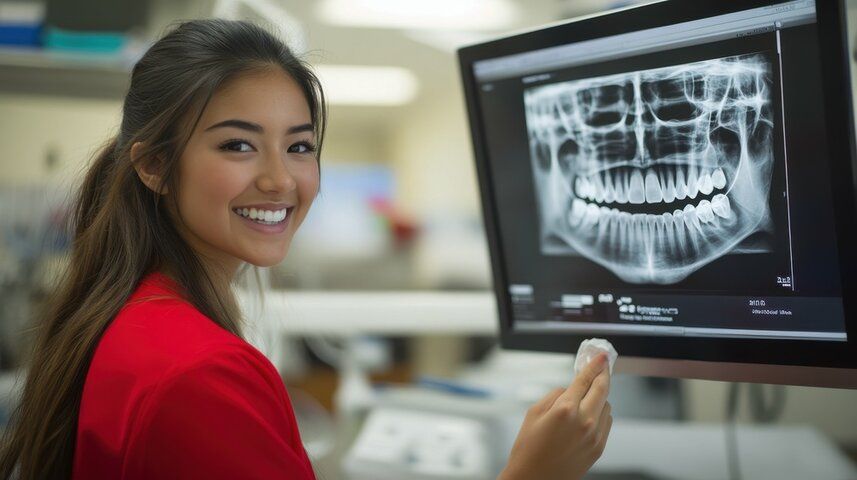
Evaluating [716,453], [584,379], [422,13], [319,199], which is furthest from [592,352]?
[422,13]

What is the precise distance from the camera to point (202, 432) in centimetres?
70

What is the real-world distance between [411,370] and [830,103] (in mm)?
5323

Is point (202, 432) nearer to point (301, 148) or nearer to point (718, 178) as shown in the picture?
point (301, 148)

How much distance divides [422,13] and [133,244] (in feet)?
12.3

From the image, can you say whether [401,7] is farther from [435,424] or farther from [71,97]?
[435,424]

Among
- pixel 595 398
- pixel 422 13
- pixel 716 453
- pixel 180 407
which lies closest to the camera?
pixel 180 407

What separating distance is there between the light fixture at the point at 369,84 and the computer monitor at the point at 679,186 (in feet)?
15.7

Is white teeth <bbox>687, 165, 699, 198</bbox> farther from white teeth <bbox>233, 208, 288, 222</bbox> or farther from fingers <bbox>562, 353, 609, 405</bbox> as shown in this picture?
white teeth <bbox>233, 208, 288, 222</bbox>

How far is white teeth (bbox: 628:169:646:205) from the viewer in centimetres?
95

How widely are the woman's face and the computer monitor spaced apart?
0.27m

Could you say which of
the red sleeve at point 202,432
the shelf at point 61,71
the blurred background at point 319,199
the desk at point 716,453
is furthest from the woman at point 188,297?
the shelf at point 61,71

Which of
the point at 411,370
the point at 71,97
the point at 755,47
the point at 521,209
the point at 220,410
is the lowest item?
the point at 411,370

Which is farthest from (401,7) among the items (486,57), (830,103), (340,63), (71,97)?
(830,103)

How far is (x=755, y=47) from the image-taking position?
0.84m
